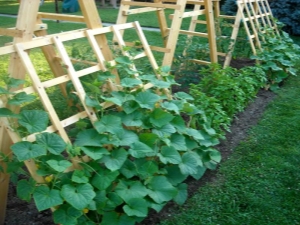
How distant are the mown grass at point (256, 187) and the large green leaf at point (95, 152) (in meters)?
0.74

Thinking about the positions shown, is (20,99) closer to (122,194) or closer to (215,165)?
(122,194)

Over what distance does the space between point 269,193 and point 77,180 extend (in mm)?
1721

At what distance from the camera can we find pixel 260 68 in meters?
5.50

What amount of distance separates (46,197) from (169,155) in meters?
1.03

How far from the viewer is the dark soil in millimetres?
2977

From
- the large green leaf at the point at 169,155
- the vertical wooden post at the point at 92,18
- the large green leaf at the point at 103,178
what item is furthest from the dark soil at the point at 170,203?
the vertical wooden post at the point at 92,18

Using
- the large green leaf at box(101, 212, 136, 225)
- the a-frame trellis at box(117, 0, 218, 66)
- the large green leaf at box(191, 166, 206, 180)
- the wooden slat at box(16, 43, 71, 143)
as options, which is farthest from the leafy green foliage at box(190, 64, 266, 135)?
the wooden slat at box(16, 43, 71, 143)

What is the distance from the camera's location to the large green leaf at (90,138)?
9.00ft

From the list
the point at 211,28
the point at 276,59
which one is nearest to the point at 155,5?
the point at 211,28

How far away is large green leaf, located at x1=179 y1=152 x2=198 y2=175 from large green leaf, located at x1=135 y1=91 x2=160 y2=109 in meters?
0.52

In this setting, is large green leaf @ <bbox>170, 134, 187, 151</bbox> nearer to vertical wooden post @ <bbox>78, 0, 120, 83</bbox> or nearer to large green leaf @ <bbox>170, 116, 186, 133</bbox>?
large green leaf @ <bbox>170, 116, 186, 133</bbox>

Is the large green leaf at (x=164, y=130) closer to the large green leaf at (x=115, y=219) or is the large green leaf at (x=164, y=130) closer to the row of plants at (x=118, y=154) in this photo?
the row of plants at (x=118, y=154)

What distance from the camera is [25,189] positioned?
2.49m

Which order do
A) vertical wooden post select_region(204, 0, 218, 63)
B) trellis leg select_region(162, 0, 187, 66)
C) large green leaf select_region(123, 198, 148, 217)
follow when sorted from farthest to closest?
vertical wooden post select_region(204, 0, 218, 63), trellis leg select_region(162, 0, 187, 66), large green leaf select_region(123, 198, 148, 217)
